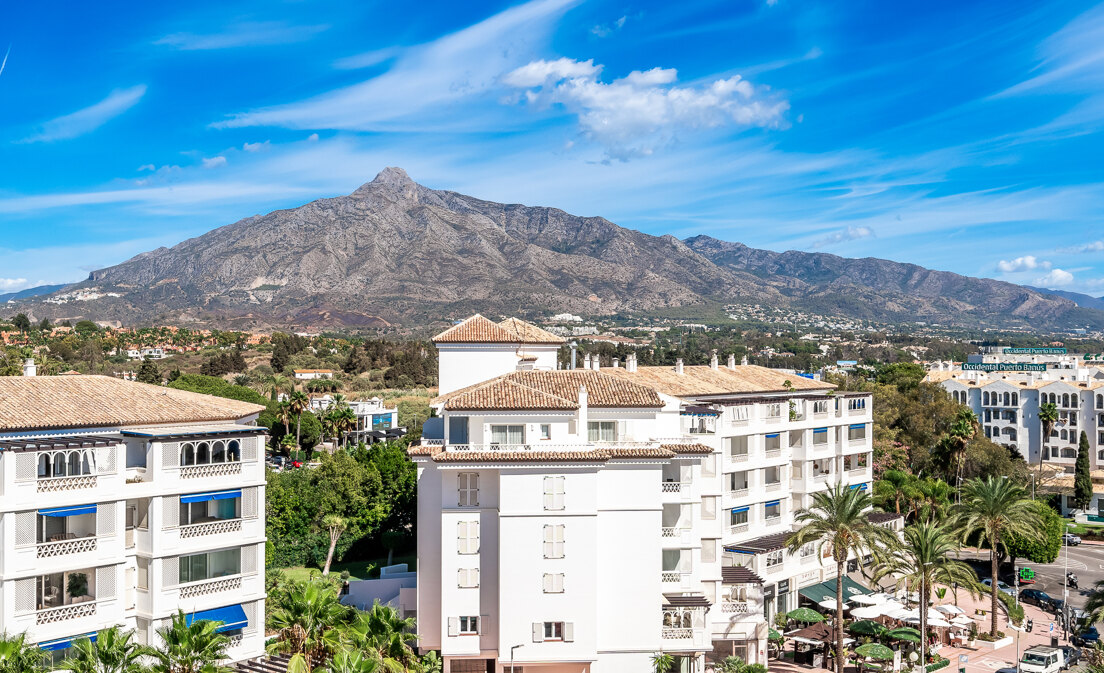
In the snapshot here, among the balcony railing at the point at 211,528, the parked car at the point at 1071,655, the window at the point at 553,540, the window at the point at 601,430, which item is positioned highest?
the window at the point at 601,430

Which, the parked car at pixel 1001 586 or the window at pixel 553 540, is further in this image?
the parked car at pixel 1001 586

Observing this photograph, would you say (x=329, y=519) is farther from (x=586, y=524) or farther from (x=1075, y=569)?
(x=1075, y=569)

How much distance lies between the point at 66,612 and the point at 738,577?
88.3ft

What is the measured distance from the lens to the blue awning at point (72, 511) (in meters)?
25.7

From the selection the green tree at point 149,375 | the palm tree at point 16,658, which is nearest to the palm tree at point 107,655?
the palm tree at point 16,658

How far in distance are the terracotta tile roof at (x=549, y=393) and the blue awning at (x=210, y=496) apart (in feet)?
26.4

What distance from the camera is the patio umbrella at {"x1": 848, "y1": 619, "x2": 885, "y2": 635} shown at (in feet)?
140

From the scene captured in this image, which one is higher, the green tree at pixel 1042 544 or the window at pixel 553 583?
the window at pixel 553 583

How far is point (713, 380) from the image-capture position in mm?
55812

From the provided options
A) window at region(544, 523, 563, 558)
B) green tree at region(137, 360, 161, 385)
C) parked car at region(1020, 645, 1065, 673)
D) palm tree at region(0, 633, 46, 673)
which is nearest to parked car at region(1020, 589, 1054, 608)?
parked car at region(1020, 645, 1065, 673)

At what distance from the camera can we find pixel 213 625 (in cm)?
2534

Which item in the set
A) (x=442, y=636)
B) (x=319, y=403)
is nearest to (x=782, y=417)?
(x=442, y=636)

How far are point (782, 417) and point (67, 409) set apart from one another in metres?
36.1

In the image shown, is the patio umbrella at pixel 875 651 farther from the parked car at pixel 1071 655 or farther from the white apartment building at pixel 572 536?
the parked car at pixel 1071 655
